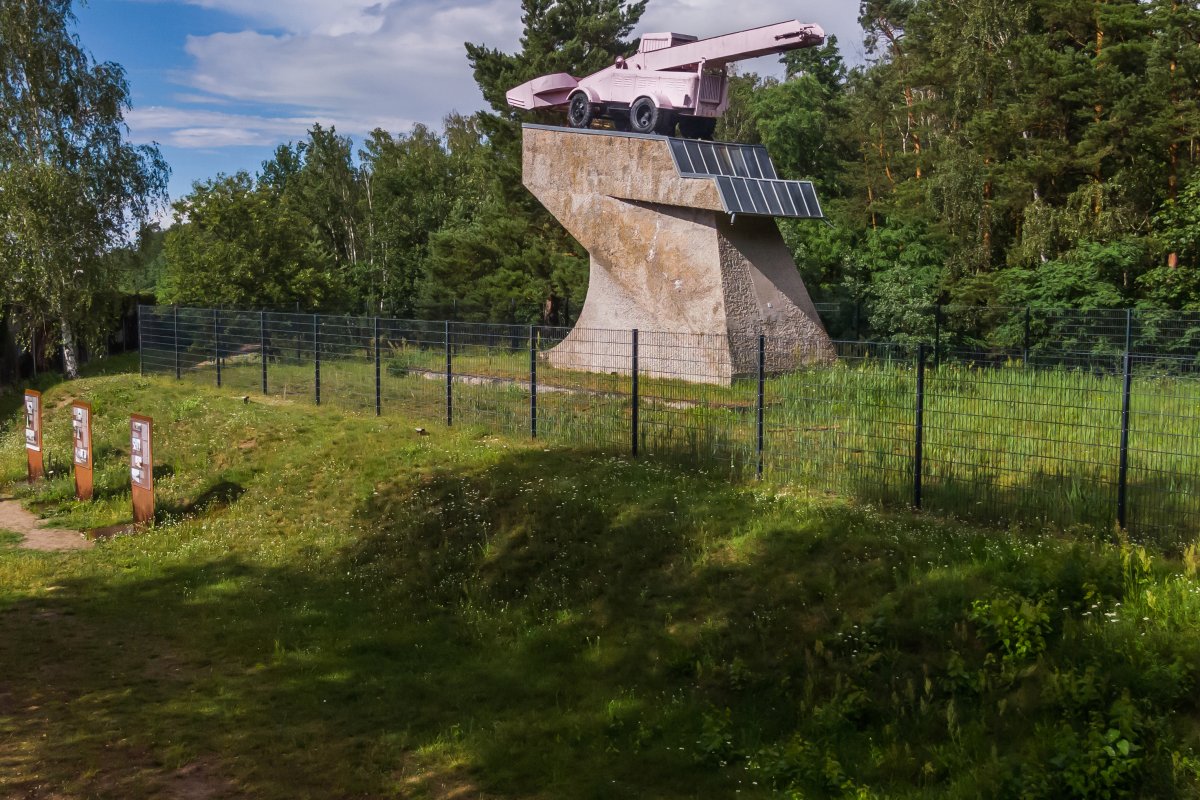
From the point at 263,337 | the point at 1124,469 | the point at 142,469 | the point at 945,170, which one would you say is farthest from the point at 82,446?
the point at 945,170

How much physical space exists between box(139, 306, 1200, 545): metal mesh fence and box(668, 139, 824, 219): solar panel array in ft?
7.42

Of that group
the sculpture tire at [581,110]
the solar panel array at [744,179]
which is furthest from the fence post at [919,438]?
the sculpture tire at [581,110]

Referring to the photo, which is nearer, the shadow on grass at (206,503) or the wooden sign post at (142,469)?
the wooden sign post at (142,469)

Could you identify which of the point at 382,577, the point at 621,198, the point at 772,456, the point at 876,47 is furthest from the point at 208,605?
the point at 876,47

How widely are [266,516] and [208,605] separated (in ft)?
9.29

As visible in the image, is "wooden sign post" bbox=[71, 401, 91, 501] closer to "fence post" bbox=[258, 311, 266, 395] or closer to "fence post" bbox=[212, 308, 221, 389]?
"fence post" bbox=[258, 311, 266, 395]

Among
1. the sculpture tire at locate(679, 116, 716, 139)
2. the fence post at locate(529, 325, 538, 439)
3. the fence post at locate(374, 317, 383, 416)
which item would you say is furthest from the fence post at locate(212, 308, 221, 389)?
the sculpture tire at locate(679, 116, 716, 139)

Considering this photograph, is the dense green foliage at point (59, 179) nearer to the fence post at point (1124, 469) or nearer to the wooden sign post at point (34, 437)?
the wooden sign post at point (34, 437)

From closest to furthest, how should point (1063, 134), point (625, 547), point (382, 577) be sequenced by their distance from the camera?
point (625, 547)
point (382, 577)
point (1063, 134)

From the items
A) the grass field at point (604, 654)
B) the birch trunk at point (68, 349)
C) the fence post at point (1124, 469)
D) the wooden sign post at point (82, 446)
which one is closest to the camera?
the grass field at point (604, 654)

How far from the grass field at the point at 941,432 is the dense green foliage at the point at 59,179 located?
49.8 feet

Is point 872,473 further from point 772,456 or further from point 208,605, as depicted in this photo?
point 208,605

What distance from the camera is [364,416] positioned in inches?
629

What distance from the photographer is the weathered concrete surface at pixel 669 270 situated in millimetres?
17250
